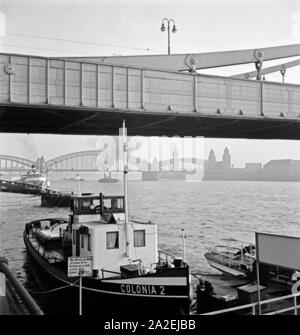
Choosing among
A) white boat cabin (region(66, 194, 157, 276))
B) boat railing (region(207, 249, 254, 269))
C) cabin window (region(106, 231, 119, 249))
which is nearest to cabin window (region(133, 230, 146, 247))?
white boat cabin (region(66, 194, 157, 276))

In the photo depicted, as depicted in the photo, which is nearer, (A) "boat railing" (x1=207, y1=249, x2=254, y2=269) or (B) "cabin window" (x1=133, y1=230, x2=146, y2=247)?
(B) "cabin window" (x1=133, y1=230, x2=146, y2=247)

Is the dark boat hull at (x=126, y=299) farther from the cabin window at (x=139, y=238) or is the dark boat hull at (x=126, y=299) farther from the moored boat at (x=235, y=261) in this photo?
the moored boat at (x=235, y=261)

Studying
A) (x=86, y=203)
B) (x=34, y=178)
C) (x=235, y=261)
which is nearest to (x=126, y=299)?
(x=86, y=203)

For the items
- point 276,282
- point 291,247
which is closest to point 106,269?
point 276,282

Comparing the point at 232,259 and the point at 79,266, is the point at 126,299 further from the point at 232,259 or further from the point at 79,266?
the point at 232,259

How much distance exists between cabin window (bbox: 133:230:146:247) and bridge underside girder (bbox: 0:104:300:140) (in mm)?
10780

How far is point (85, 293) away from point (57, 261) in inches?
210

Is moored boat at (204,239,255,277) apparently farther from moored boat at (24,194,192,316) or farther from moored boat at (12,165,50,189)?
moored boat at (12,165,50,189)

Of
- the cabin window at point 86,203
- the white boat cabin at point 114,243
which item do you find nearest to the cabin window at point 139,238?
the white boat cabin at point 114,243

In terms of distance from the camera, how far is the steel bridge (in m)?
24.6

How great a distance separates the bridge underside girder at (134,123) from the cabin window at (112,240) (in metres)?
10.8

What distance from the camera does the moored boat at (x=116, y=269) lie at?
15.8m
